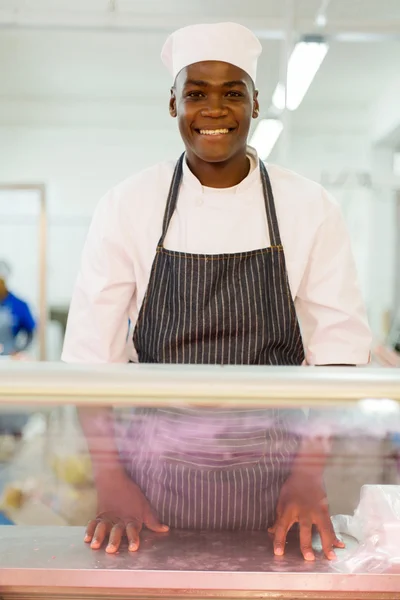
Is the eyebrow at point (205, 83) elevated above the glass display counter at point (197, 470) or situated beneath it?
elevated above

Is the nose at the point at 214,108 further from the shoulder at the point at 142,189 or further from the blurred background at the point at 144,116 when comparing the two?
the blurred background at the point at 144,116

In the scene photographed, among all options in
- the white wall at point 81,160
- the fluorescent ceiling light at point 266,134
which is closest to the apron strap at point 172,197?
the fluorescent ceiling light at point 266,134

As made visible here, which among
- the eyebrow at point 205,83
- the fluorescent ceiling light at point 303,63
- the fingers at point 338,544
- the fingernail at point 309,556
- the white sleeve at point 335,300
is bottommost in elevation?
the fingernail at point 309,556

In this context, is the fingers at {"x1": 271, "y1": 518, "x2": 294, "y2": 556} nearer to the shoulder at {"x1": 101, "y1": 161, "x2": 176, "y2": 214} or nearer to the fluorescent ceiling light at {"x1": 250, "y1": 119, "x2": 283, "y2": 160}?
the shoulder at {"x1": 101, "y1": 161, "x2": 176, "y2": 214}

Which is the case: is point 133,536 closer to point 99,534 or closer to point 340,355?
point 99,534

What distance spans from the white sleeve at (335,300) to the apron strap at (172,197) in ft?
0.89

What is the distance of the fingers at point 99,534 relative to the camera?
85 cm

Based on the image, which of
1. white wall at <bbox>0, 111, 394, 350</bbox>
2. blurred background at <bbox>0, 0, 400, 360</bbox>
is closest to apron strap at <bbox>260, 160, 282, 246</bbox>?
blurred background at <bbox>0, 0, 400, 360</bbox>

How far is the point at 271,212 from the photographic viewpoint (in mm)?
1266

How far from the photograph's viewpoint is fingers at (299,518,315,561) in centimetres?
83

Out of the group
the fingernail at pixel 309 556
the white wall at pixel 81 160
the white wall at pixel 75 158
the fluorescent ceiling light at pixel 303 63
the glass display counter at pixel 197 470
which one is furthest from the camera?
the white wall at pixel 75 158

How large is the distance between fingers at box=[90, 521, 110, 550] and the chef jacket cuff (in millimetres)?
524

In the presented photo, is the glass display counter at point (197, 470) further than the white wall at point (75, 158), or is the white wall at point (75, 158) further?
the white wall at point (75, 158)

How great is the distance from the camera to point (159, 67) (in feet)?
21.4
